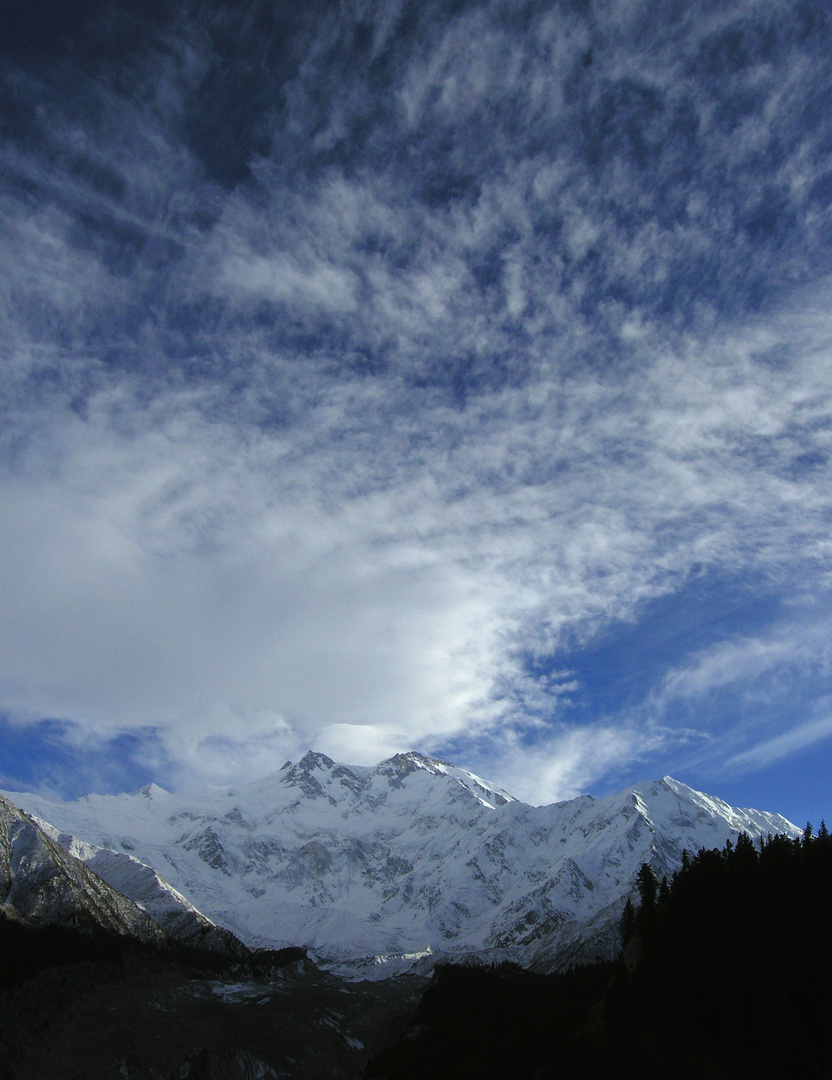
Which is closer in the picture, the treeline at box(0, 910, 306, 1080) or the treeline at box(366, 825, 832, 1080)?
the treeline at box(366, 825, 832, 1080)

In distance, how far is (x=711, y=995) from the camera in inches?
3947

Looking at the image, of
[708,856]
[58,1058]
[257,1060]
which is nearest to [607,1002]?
[708,856]

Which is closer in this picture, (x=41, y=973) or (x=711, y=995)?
(x=711, y=995)

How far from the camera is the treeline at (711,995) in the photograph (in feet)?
289

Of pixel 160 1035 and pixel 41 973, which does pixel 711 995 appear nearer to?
pixel 160 1035

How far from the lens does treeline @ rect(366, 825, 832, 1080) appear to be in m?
88.0

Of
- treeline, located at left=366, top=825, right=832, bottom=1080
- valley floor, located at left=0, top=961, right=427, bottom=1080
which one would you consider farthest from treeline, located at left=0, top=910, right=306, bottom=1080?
treeline, located at left=366, top=825, right=832, bottom=1080

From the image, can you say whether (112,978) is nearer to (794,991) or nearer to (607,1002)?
(607,1002)

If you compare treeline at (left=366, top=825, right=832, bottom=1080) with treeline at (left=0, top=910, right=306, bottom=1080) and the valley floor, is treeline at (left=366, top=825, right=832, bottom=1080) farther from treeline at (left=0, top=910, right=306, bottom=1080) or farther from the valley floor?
treeline at (left=0, top=910, right=306, bottom=1080)

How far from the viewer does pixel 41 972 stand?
156625 millimetres

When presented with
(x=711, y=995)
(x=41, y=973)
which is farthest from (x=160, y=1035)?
(x=711, y=995)

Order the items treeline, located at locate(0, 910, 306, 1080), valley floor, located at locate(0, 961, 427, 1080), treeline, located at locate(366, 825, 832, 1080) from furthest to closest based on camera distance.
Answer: treeline, located at locate(0, 910, 306, 1080) < valley floor, located at locate(0, 961, 427, 1080) < treeline, located at locate(366, 825, 832, 1080)

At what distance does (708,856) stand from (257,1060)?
9578 centimetres

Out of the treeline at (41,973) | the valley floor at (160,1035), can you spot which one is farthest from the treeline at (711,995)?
the treeline at (41,973)
